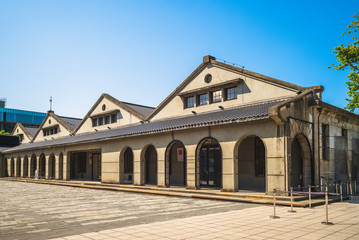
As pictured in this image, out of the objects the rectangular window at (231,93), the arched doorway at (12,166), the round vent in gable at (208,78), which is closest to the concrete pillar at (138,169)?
the round vent in gable at (208,78)

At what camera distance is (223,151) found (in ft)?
55.0

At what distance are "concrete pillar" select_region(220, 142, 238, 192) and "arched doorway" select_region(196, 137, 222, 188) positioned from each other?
3405mm

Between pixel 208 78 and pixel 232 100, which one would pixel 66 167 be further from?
pixel 232 100

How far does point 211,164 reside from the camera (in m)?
20.7

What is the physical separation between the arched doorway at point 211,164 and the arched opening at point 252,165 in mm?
1486

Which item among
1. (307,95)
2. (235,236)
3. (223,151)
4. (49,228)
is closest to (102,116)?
(223,151)

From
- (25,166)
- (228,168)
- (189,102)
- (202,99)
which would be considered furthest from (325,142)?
(25,166)

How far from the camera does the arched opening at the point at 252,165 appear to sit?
18359 mm

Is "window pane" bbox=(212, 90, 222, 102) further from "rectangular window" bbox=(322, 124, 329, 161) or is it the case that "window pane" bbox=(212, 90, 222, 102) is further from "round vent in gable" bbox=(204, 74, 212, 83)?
"rectangular window" bbox=(322, 124, 329, 161)

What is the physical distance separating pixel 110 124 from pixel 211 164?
12.5m

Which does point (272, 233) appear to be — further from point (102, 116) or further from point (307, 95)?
point (102, 116)

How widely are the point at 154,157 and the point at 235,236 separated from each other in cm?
1814

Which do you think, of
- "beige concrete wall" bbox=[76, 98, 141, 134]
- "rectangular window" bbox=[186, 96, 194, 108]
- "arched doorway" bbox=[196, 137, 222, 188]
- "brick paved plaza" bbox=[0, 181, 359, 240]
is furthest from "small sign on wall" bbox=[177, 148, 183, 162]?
"brick paved plaza" bbox=[0, 181, 359, 240]

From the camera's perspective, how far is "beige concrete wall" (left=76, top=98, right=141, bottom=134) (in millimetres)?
27406
